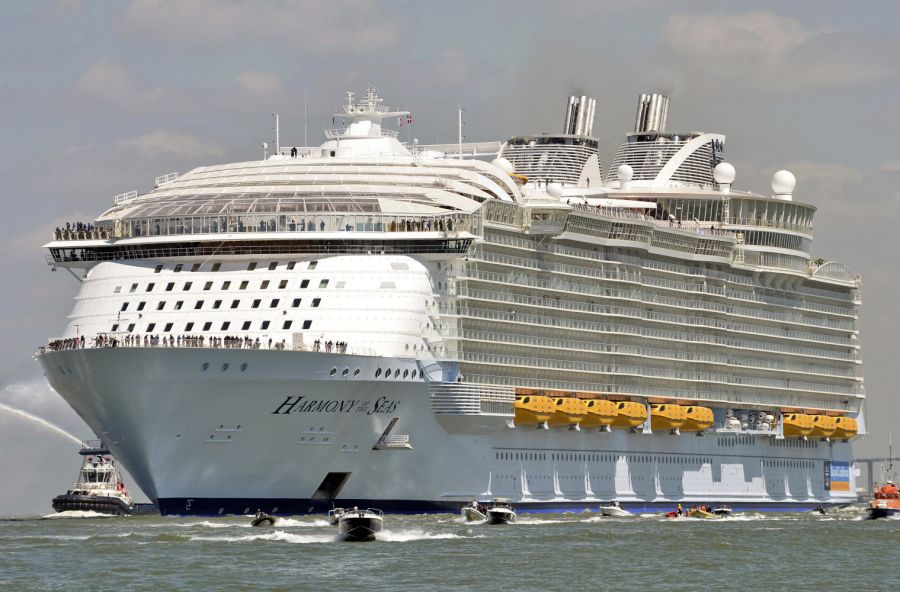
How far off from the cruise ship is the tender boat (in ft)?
33.1

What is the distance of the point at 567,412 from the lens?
4407 inches

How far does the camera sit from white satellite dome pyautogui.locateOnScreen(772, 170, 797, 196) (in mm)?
139125

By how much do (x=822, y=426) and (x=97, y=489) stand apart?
4491cm

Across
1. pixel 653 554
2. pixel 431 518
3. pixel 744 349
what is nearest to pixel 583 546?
pixel 653 554

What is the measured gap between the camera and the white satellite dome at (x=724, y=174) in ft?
444

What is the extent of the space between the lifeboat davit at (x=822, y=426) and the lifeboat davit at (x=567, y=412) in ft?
91.2

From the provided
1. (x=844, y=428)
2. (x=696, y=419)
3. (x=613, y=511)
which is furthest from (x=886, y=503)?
(x=844, y=428)

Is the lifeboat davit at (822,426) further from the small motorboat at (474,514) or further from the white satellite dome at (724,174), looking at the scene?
the small motorboat at (474,514)

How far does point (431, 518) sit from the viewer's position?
334 feet

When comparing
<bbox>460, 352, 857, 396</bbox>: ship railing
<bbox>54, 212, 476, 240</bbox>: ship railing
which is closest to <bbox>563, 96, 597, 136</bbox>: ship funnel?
<bbox>460, 352, 857, 396</bbox>: ship railing

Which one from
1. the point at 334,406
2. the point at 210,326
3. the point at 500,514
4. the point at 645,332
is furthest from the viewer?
the point at 645,332

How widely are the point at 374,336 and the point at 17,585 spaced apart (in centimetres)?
3107

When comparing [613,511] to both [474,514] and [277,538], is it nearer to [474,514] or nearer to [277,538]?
[474,514]

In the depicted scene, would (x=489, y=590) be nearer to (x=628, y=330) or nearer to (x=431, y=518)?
(x=431, y=518)
